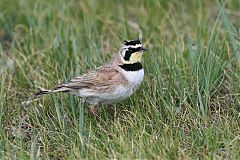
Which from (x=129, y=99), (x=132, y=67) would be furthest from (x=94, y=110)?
(x=132, y=67)

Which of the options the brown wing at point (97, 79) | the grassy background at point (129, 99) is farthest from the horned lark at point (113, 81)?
the grassy background at point (129, 99)

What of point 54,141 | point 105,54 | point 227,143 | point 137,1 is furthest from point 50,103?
point 137,1

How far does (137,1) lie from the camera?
7.81m

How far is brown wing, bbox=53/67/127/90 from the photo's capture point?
506cm

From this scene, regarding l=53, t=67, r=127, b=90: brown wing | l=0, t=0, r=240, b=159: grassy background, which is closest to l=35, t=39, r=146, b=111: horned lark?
l=53, t=67, r=127, b=90: brown wing

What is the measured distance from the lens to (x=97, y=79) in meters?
5.09

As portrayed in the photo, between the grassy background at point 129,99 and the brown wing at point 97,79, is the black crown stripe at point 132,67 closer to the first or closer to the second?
the brown wing at point 97,79

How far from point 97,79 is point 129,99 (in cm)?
36

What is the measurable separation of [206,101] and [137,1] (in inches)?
128

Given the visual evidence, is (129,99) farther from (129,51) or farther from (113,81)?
(129,51)

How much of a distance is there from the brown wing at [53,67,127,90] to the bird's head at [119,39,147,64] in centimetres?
14

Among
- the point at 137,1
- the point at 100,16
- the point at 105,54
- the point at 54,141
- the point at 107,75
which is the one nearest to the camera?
the point at 54,141

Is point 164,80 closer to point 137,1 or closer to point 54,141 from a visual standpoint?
point 54,141

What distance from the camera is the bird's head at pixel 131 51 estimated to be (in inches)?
200
